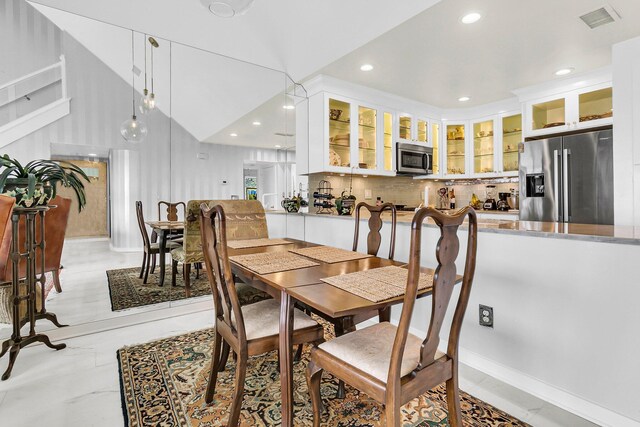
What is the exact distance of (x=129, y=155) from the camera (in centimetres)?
290

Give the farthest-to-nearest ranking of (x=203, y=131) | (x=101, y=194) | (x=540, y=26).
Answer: (x=203, y=131)
(x=101, y=194)
(x=540, y=26)

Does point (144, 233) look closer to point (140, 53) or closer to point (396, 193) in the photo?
point (140, 53)

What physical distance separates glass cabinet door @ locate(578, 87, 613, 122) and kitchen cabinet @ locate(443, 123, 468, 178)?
1488 mm

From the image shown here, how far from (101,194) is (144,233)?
0.52m

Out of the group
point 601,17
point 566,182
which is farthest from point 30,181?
point 566,182

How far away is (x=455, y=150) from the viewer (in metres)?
4.89

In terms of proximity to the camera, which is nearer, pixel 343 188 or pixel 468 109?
pixel 343 188

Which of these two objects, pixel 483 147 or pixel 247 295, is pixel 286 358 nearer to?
pixel 247 295

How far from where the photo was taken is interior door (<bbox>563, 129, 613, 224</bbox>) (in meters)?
2.95

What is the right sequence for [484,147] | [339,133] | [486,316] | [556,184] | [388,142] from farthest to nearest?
[484,147] → [388,142] → [339,133] → [556,184] → [486,316]

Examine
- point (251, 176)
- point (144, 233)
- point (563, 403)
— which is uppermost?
point (251, 176)

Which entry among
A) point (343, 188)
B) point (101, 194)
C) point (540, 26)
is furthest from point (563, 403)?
point (101, 194)

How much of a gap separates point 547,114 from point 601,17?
172cm

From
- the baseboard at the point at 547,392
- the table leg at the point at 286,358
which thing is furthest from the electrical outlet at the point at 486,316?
the table leg at the point at 286,358
